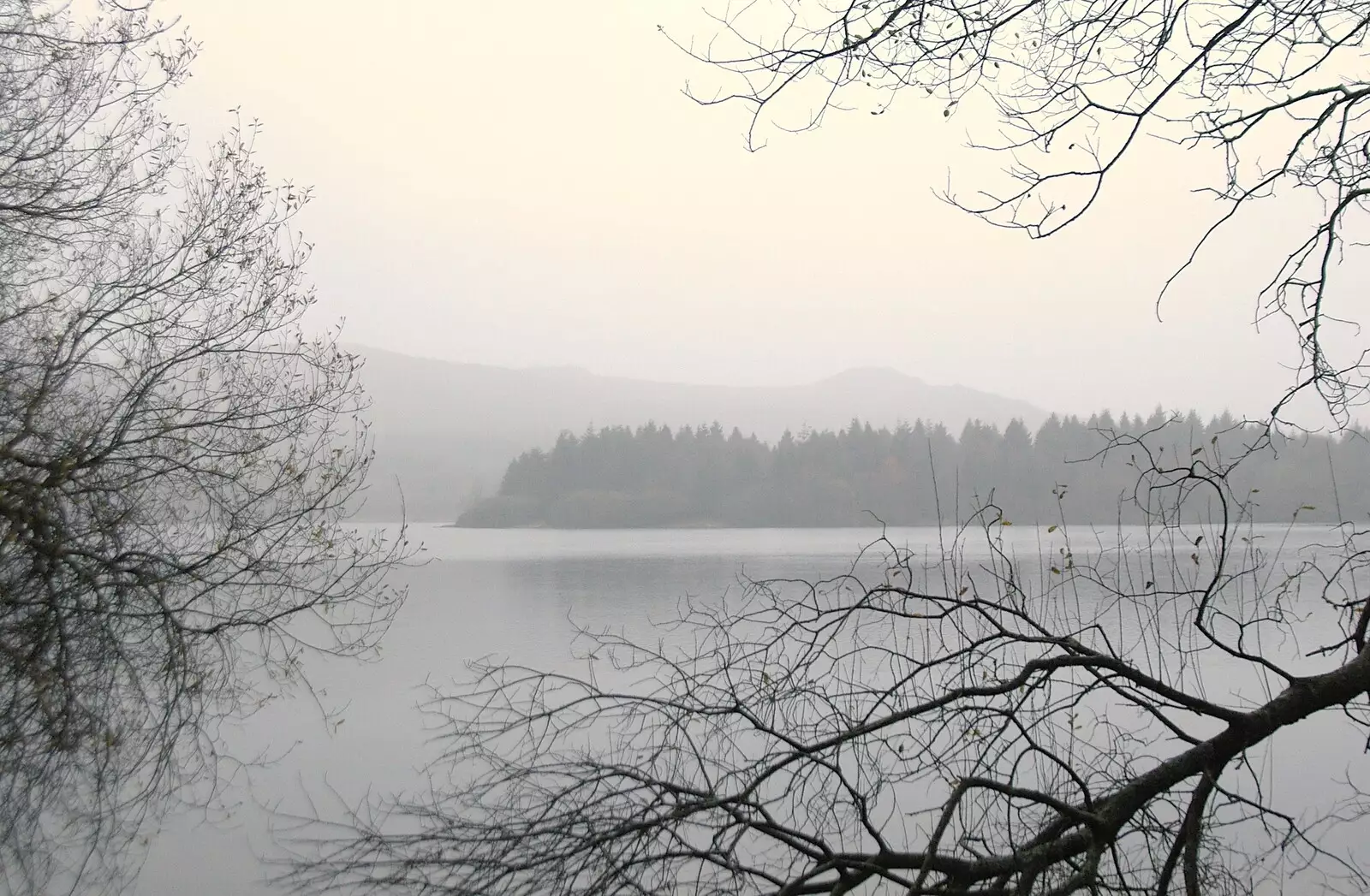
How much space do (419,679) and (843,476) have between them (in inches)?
922

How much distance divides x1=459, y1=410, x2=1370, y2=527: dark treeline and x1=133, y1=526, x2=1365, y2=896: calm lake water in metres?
0.99

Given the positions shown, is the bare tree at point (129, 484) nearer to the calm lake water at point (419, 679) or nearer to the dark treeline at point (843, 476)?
the calm lake water at point (419, 679)

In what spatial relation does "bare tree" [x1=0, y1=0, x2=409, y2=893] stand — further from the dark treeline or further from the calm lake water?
the dark treeline

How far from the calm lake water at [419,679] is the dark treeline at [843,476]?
99 cm

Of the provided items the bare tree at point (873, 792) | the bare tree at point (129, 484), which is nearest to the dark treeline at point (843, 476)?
the bare tree at point (873, 792)

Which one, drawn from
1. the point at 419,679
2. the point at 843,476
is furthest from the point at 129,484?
the point at 843,476

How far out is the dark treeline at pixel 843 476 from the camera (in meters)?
10.1

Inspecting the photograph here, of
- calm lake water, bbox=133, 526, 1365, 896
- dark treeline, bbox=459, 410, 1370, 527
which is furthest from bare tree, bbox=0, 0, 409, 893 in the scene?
dark treeline, bbox=459, 410, 1370, 527

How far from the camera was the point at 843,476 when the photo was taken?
30641 millimetres

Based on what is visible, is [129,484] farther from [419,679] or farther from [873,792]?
[873,792]

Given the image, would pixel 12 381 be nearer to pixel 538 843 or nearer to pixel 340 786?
pixel 340 786

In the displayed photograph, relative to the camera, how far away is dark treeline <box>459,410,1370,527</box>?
10.1 meters

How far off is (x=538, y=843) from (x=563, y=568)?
1558cm

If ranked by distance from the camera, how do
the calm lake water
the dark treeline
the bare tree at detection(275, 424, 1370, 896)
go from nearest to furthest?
1. the bare tree at detection(275, 424, 1370, 896)
2. the calm lake water
3. the dark treeline
